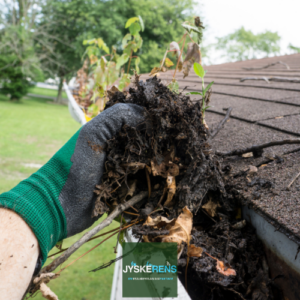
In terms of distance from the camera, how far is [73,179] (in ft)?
2.84

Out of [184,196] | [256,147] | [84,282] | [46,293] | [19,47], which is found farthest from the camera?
[19,47]

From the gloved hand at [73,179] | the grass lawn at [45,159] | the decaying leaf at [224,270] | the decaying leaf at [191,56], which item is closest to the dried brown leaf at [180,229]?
the decaying leaf at [224,270]

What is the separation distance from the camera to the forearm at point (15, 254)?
2.37 ft

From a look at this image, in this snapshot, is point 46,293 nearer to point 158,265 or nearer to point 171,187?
point 158,265

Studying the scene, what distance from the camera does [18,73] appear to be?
18.2 m

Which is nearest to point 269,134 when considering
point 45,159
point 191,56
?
point 191,56

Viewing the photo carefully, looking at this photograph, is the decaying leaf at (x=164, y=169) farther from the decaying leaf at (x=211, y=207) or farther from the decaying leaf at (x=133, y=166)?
the decaying leaf at (x=211, y=207)

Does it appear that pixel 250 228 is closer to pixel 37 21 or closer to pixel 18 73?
pixel 18 73

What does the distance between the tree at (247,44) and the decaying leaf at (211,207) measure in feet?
112

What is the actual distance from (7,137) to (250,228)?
40.7 feet

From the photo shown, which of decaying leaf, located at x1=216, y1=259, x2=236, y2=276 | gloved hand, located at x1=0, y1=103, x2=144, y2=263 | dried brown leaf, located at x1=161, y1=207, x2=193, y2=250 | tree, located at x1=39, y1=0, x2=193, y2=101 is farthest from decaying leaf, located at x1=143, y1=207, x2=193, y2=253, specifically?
tree, located at x1=39, y1=0, x2=193, y2=101

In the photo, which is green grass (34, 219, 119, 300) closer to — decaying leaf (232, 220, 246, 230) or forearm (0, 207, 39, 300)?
forearm (0, 207, 39, 300)

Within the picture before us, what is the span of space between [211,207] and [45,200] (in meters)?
0.57

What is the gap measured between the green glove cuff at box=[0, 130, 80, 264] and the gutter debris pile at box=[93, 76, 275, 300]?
0.45ft
